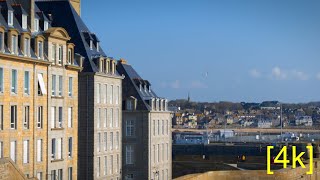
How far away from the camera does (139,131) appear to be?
8056 centimetres

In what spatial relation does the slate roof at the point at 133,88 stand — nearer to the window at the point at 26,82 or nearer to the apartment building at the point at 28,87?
the apartment building at the point at 28,87

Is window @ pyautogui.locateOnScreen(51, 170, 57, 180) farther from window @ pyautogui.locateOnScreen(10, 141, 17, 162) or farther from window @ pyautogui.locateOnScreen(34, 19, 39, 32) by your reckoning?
window @ pyautogui.locateOnScreen(34, 19, 39, 32)

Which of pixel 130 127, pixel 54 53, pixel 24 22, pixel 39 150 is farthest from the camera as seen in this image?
pixel 130 127

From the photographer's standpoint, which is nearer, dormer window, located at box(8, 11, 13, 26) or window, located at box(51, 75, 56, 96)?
dormer window, located at box(8, 11, 13, 26)

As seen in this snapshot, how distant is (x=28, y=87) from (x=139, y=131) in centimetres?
2432

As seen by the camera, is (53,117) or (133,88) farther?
(133,88)

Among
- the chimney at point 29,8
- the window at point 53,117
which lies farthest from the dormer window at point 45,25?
the window at point 53,117

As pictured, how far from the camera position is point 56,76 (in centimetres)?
6122

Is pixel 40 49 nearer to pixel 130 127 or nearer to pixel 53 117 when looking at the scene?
pixel 53 117

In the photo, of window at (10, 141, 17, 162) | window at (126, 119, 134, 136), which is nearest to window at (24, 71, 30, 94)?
window at (10, 141, 17, 162)

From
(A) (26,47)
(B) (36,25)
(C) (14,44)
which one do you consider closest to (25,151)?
(A) (26,47)

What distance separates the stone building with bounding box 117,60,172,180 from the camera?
80.2 metres

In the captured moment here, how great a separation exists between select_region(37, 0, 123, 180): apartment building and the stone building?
5911mm

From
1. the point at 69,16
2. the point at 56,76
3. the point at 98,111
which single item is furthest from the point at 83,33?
the point at 56,76
